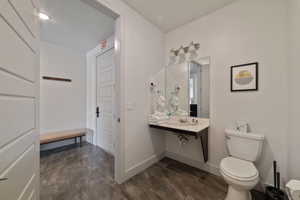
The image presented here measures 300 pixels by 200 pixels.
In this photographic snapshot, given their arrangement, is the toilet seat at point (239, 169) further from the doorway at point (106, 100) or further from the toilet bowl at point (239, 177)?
the doorway at point (106, 100)

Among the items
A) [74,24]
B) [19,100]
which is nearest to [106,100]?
[74,24]

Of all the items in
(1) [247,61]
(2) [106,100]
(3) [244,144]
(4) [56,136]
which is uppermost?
(1) [247,61]

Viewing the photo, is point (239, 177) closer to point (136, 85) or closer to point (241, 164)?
point (241, 164)

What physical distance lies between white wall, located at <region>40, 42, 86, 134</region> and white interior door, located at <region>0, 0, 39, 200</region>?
96.8 inches

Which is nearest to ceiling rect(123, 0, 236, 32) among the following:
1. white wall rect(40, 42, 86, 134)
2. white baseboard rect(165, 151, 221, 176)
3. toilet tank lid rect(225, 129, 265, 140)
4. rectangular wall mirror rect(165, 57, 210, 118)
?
rectangular wall mirror rect(165, 57, 210, 118)

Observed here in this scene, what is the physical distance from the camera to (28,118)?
0.91m

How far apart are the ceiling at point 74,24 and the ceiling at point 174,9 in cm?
64

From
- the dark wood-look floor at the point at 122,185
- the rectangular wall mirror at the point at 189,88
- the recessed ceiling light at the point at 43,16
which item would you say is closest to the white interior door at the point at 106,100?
the dark wood-look floor at the point at 122,185

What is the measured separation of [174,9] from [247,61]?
1.37 m

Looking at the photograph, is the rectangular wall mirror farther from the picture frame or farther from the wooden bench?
the wooden bench

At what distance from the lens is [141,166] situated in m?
2.08

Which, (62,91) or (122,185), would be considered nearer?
(122,185)

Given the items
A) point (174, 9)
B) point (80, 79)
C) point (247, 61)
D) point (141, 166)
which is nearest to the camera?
point (247, 61)

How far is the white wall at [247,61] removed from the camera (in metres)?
1.49
